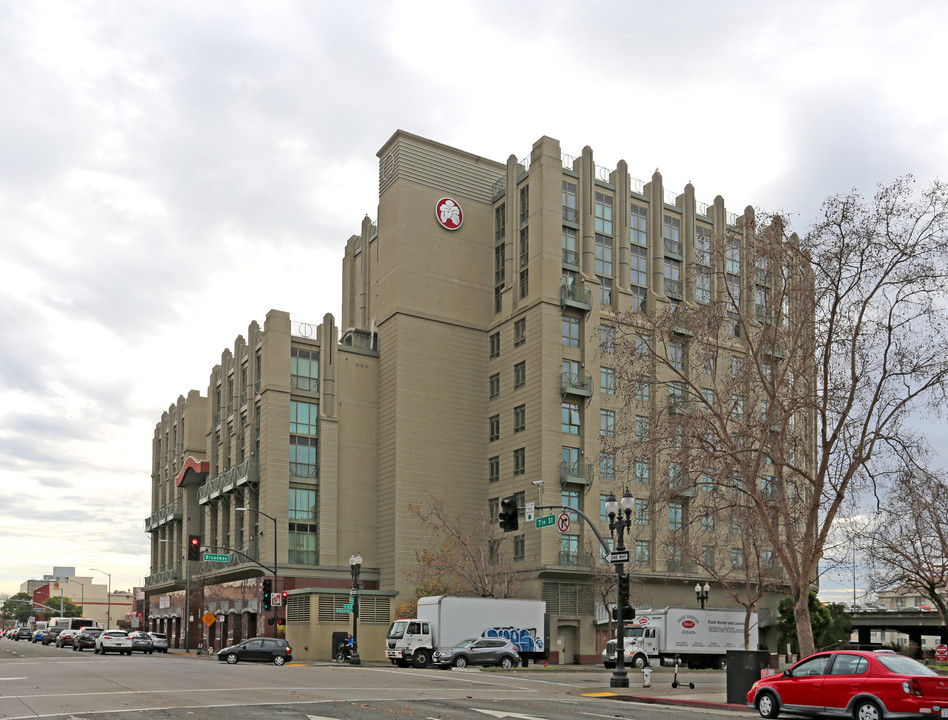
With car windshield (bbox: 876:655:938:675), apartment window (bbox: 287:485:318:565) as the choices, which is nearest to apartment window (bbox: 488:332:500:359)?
apartment window (bbox: 287:485:318:565)

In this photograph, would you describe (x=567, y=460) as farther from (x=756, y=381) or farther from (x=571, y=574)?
→ (x=756, y=381)

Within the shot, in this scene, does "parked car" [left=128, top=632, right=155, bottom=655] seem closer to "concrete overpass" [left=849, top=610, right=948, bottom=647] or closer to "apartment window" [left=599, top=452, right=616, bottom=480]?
"apartment window" [left=599, top=452, right=616, bottom=480]

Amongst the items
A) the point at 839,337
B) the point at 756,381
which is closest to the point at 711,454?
the point at 756,381

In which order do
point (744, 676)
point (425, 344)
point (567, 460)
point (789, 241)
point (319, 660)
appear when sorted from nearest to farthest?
point (744, 676)
point (789, 241)
point (319, 660)
point (567, 460)
point (425, 344)

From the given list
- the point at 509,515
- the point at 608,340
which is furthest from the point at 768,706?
the point at 608,340

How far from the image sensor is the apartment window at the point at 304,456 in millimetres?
72438

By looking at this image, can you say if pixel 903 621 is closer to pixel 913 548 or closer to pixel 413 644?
pixel 913 548

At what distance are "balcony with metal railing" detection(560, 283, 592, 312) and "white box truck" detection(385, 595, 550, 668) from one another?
26.0 m

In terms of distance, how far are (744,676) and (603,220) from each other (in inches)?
2079

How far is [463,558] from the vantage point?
6250 cm

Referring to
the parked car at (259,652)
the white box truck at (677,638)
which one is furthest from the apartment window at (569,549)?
the parked car at (259,652)

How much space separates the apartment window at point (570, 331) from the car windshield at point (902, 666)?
50.7 metres

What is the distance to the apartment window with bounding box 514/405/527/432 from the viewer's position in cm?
6994

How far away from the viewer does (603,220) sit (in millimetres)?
75000
